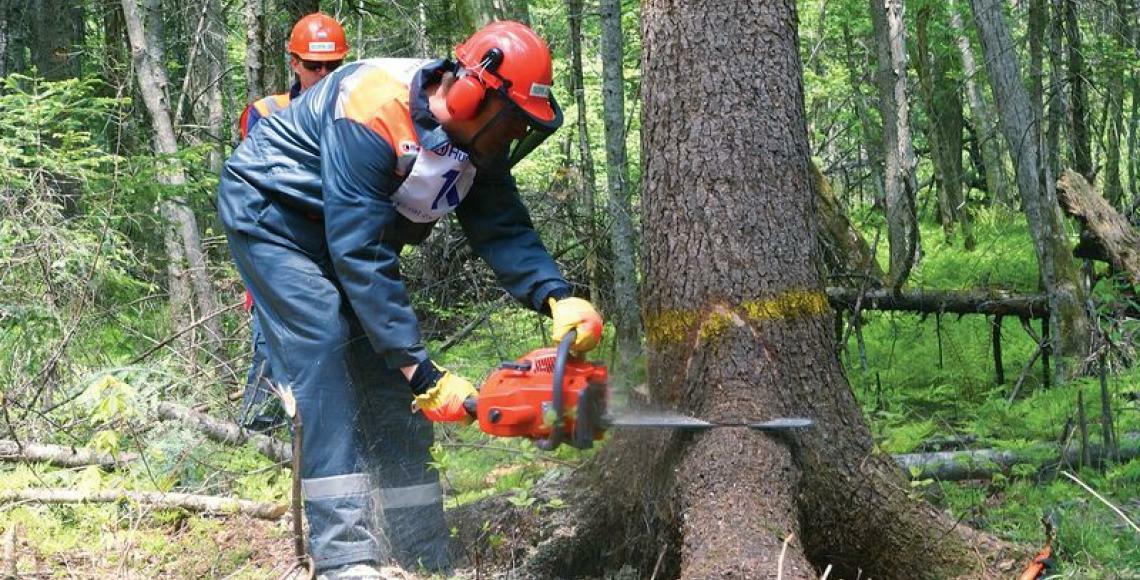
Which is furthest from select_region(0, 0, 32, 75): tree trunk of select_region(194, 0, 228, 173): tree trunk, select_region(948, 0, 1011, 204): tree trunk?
select_region(948, 0, 1011, 204): tree trunk

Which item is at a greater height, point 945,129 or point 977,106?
point 977,106

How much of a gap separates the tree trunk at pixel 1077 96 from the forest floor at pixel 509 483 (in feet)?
6.49

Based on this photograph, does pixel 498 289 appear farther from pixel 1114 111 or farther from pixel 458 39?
pixel 1114 111

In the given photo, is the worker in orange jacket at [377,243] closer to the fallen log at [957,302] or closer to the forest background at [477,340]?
the forest background at [477,340]

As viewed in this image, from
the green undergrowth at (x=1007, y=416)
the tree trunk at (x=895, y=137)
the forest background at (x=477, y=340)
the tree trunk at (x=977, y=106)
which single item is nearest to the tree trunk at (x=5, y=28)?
the forest background at (x=477, y=340)

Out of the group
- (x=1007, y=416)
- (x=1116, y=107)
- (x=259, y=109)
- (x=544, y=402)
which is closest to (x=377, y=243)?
(x=544, y=402)

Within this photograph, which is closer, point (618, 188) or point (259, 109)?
point (259, 109)

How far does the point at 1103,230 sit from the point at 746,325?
365 cm

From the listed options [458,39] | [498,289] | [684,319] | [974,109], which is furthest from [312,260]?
[974,109]

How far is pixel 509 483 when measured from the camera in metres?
4.50

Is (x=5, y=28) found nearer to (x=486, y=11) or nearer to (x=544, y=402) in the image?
(x=486, y=11)

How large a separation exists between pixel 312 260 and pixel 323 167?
464 millimetres

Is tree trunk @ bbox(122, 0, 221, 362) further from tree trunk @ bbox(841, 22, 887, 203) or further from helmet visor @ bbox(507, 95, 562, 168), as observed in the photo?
tree trunk @ bbox(841, 22, 887, 203)

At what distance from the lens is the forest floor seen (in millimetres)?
3756
